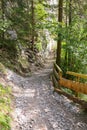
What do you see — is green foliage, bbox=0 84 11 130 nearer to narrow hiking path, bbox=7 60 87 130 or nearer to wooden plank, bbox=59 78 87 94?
narrow hiking path, bbox=7 60 87 130

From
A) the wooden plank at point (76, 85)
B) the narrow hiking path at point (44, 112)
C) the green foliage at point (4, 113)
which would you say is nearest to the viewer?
the green foliage at point (4, 113)

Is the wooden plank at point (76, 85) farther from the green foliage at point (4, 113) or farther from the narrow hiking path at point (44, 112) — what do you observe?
the green foliage at point (4, 113)

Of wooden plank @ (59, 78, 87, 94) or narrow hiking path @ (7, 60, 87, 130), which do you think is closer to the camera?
narrow hiking path @ (7, 60, 87, 130)

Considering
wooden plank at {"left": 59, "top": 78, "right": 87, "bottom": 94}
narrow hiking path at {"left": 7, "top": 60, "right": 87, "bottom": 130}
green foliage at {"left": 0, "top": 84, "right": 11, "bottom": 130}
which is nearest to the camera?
green foliage at {"left": 0, "top": 84, "right": 11, "bottom": 130}

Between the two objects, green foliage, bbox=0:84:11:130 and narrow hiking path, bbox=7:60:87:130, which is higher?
green foliage, bbox=0:84:11:130

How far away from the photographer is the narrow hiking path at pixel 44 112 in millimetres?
7379

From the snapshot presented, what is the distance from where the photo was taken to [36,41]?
25391 millimetres

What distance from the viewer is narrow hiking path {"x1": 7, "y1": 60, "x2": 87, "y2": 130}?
7.38 meters

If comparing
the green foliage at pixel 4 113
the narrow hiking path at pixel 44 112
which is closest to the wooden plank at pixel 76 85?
the narrow hiking path at pixel 44 112

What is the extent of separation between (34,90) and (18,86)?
3.17 ft

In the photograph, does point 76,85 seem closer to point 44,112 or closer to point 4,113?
point 44,112

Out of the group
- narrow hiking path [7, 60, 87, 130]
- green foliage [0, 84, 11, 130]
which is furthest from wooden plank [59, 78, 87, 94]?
green foliage [0, 84, 11, 130]

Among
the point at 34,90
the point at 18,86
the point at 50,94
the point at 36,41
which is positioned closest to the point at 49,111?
the point at 50,94

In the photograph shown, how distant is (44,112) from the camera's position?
846 cm
